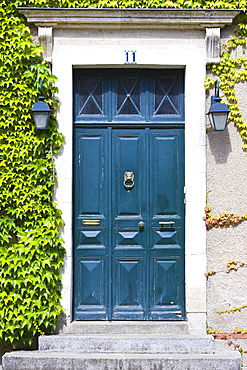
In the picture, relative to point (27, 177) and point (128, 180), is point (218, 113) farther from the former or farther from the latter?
point (27, 177)

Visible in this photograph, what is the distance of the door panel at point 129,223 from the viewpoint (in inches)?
219

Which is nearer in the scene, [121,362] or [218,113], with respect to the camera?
[121,362]

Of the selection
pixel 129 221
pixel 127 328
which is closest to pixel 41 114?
pixel 129 221

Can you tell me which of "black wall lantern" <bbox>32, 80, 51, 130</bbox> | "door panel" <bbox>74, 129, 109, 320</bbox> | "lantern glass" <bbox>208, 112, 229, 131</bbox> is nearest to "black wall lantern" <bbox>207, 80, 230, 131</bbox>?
"lantern glass" <bbox>208, 112, 229, 131</bbox>

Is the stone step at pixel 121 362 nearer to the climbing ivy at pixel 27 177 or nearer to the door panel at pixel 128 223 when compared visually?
the climbing ivy at pixel 27 177

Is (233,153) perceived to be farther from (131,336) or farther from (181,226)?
(131,336)

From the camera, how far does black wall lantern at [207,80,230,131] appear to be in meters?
5.29

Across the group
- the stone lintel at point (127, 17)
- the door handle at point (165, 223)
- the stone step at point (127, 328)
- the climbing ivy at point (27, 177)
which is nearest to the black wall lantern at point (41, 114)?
the climbing ivy at point (27, 177)

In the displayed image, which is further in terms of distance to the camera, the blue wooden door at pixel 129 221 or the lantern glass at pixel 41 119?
the blue wooden door at pixel 129 221

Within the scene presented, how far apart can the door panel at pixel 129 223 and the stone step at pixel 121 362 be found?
25.5 inches

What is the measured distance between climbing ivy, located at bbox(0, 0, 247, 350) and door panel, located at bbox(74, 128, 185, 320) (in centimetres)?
37

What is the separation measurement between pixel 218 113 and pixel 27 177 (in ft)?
7.94

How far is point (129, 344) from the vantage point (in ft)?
16.9

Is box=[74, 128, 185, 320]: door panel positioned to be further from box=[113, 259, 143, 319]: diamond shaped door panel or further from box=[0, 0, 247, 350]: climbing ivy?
box=[0, 0, 247, 350]: climbing ivy
